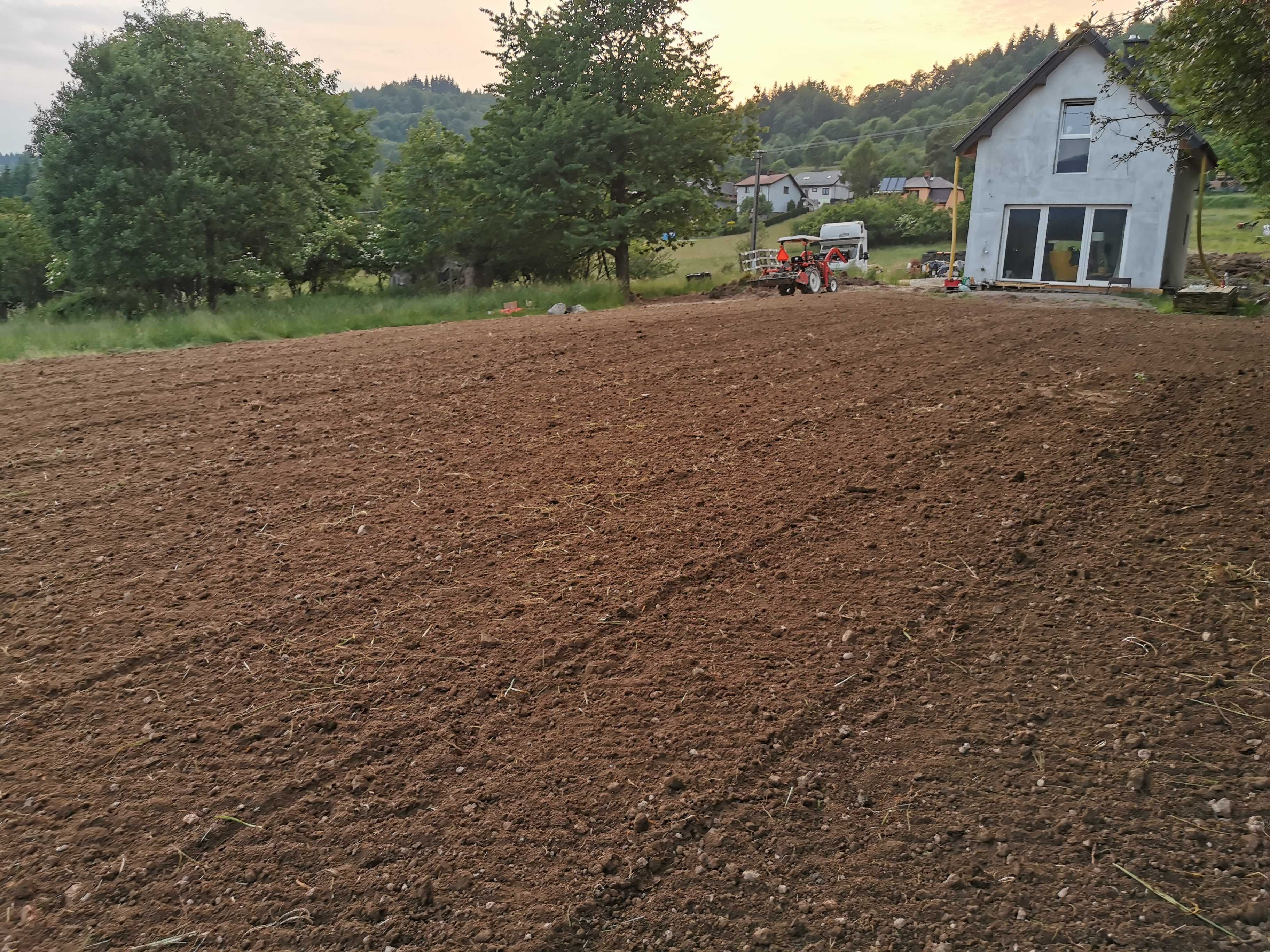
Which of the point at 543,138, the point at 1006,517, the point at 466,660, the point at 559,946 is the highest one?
the point at 543,138

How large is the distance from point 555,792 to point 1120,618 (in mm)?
2578

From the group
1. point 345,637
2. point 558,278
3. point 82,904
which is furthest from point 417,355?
point 558,278

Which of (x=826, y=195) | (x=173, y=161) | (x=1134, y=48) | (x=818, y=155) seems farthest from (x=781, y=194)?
(x=1134, y=48)

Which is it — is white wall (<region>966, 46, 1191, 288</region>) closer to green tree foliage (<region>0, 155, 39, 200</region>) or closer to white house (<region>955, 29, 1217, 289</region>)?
white house (<region>955, 29, 1217, 289</region>)

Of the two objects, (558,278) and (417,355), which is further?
(558,278)

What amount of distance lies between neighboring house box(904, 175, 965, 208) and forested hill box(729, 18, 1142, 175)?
4610 mm

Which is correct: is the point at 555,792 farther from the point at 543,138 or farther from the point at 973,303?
the point at 543,138

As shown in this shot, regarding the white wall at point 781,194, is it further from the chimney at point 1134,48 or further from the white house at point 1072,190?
the chimney at point 1134,48

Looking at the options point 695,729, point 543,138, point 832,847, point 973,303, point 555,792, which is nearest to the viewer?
point 832,847

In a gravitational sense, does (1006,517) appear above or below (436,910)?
above

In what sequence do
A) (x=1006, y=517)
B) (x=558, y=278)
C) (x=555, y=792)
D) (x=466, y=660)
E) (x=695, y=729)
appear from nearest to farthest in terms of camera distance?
(x=555, y=792) → (x=695, y=729) → (x=466, y=660) → (x=1006, y=517) → (x=558, y=278)

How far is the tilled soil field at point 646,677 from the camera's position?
2.28 meters

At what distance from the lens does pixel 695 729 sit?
293cm

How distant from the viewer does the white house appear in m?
18.3
